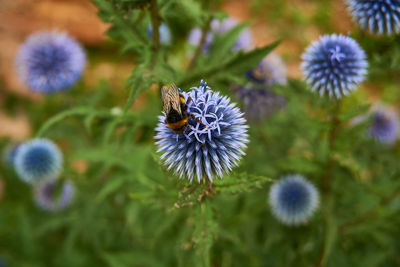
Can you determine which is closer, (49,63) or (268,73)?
(268,73)

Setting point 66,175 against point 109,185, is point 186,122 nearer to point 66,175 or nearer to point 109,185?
point 109,185

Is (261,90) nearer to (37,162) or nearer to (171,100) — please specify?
(171,100)

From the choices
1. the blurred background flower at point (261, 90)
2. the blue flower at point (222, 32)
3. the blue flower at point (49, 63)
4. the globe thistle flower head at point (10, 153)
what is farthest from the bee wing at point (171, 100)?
the globe thistle flower head at point (10, 153)

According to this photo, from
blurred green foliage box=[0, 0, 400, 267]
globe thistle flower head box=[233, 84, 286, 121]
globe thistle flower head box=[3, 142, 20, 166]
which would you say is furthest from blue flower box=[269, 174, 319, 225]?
globe thistle flower head box=[3, 142, 20, 166]

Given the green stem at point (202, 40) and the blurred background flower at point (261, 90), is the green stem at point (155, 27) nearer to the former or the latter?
the green stem at point (202, 40)

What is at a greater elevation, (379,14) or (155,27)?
(379,14)

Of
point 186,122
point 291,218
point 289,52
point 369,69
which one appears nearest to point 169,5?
point 186,122

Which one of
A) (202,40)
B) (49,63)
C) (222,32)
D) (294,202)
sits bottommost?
(294,202)

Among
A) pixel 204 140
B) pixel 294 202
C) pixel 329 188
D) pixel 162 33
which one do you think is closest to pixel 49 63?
pixel 162 33
